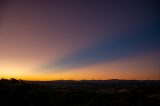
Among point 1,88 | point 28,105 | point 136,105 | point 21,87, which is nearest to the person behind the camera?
point 136,105

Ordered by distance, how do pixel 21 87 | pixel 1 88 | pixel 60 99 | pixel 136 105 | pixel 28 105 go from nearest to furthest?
pixel 136 105, pixel 28 105, pixel 60 99, pixel 1 88, pixel 21 87

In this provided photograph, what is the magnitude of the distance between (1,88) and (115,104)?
808 inches

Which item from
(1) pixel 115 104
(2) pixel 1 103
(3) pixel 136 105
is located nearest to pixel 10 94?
(2) pixel 1 103

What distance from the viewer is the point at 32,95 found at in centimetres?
4319

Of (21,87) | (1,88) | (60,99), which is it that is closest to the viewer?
(60,99)

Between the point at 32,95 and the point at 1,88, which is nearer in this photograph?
the point at 32,95

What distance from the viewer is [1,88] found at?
46281 millimetres

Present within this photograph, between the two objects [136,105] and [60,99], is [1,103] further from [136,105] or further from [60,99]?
[136,105]

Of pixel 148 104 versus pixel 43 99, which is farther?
pixel 43 99

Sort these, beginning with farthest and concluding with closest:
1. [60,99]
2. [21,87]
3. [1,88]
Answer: [21,87] → [1,88] → [60,99]

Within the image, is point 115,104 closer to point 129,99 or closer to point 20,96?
point 129,99

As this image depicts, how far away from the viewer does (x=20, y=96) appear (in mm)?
42719

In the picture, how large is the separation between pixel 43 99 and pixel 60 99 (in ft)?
8.78

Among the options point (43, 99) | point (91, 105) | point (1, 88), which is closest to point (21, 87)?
point (1, 88)
